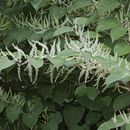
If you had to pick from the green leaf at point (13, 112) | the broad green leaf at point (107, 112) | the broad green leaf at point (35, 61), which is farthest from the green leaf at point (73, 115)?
the broad green leaf at point (35, 61)

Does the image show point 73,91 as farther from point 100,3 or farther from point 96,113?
point 100,3

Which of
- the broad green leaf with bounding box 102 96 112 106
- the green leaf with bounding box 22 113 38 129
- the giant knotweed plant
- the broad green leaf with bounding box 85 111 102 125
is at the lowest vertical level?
the broad green leaf with bounding box 85 111 102 125

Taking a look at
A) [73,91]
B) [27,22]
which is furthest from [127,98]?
[27,22]

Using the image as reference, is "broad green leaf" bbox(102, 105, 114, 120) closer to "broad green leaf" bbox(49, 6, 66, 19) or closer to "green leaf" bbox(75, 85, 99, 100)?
"green leaf" bbox(75, 85, 99, 100)

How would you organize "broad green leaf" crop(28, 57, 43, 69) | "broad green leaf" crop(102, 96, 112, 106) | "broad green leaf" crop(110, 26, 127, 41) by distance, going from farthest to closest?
"broad green leaf" crop(102, 96, 112, 106), "broad green leaf" crop(110, 26, 127, 41), "broad green leaf" crop(28, 57, 43, 69)

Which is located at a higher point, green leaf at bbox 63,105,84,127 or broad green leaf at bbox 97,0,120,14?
broad green leaf at bbox 97,0,120,14

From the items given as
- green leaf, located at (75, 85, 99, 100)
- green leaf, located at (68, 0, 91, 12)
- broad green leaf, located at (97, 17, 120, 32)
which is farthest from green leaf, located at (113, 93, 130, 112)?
green leaf, located at (68, 0, 91, 12)

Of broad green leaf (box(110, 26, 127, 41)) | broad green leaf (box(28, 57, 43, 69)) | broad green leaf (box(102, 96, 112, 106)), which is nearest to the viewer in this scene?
broad green leaf (box(28, 57, 43, 69))
